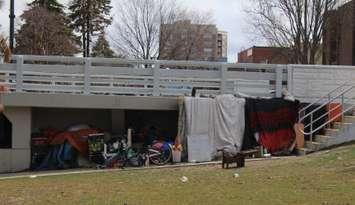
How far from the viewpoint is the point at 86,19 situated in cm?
5859

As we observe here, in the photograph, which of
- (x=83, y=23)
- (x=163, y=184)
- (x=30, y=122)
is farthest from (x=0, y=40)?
(x=83, y=23)

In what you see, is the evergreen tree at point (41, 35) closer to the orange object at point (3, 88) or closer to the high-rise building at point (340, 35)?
the high-rise building at point (340, 35)

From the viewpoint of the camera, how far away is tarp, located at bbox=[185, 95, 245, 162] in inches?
848

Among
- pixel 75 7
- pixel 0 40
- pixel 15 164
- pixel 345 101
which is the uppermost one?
pixel 75 7

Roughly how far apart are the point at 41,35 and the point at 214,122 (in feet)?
97.7

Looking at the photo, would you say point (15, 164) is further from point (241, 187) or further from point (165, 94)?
point (241, 187)

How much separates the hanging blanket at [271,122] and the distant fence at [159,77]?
85 cm

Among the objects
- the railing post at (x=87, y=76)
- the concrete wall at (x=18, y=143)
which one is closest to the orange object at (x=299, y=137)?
the railing post at (x=87, y=76)

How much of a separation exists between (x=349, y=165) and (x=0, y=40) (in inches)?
388

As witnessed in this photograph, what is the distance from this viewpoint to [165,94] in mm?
22406

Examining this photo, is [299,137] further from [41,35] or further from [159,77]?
[41,35]

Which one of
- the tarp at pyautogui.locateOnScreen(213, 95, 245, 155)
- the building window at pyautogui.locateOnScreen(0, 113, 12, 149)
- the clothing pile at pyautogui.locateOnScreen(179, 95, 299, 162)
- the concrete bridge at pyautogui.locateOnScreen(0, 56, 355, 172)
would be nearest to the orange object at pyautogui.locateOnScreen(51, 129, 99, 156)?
the concrete bridge at pyautogui.locateOnScreen(0, 56, 355, 172)

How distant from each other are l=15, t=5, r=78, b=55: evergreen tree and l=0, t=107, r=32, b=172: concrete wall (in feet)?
92.8

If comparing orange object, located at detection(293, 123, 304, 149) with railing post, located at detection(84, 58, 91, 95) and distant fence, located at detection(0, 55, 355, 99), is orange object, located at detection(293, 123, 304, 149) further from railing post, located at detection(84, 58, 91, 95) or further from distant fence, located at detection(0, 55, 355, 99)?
railing post, located at detection(84, 58, 91, 95)
